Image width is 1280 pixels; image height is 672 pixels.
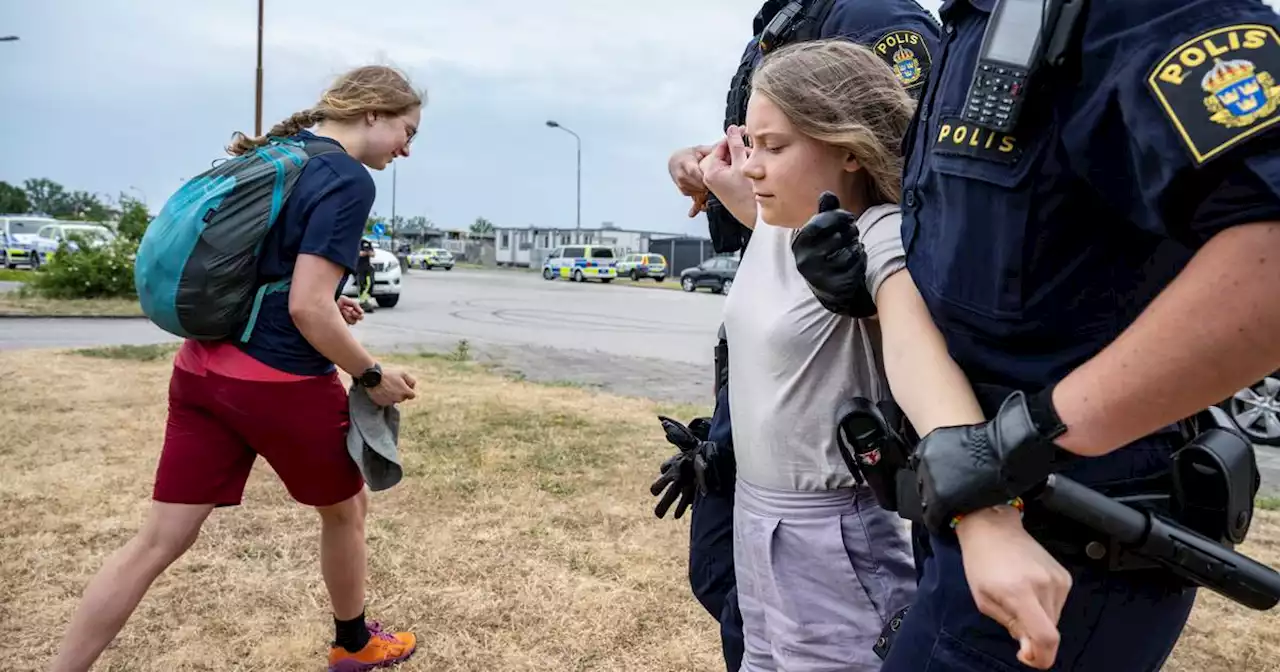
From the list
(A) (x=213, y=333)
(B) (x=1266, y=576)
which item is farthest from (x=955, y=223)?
(A) (x=213, y=333)

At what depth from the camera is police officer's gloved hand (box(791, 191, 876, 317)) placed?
3.98 feet

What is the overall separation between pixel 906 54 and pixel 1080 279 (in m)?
0.93

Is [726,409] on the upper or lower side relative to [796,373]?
lower

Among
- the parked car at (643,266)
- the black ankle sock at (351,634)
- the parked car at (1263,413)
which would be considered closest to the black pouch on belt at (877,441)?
the black ankle sock at (351,634)

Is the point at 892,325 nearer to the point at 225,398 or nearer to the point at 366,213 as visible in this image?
the point at 366,213

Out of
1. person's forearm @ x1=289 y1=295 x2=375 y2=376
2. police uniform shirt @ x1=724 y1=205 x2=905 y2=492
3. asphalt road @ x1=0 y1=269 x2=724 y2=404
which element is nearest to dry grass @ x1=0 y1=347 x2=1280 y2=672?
person's forearm @ x1=289 y1=295 x2=375 y2=376

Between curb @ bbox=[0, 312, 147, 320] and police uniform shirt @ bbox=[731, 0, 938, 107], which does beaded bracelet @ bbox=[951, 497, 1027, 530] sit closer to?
police uniform shirt @ bbox=[731, 0, 938, 107]

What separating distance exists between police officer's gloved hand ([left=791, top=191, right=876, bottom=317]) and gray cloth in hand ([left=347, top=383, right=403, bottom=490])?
161 centimetres

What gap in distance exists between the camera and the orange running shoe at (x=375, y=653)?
2793mm

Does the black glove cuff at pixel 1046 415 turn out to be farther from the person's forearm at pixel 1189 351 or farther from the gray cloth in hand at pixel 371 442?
the gray cloth in hand at pixel 371 442

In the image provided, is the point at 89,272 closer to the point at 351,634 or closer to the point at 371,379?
the point at 351,634

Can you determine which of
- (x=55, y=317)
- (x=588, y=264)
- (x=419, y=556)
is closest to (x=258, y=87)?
(x=55, y=317)

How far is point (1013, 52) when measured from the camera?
0.99m

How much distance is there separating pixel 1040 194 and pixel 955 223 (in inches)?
4.3
